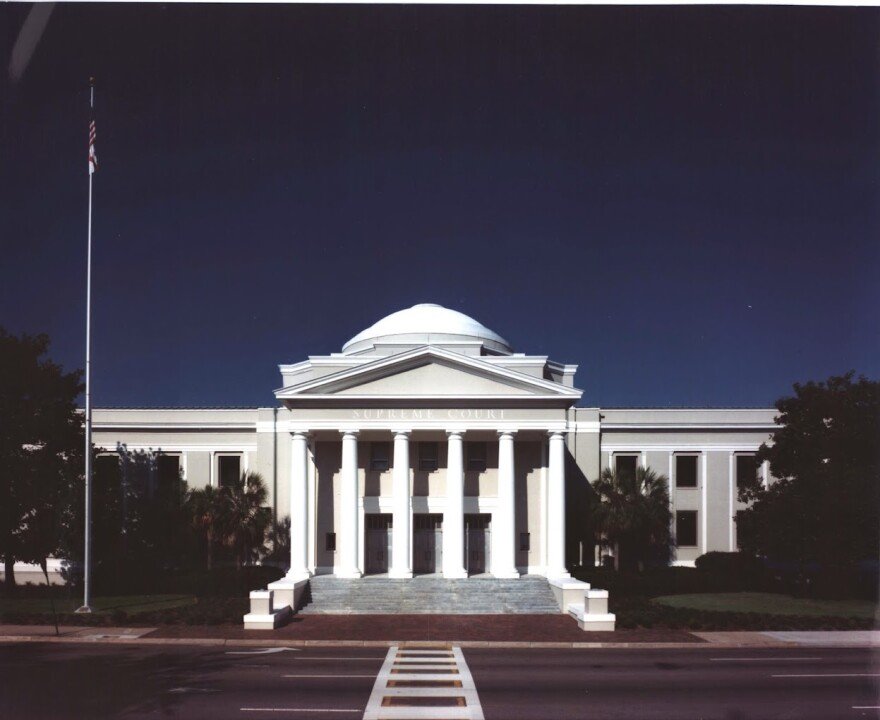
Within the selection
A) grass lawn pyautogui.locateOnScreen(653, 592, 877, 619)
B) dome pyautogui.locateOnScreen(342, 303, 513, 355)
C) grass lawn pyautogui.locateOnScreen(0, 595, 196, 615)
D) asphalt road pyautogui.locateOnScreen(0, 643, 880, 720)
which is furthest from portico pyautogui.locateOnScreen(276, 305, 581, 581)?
asphalt road pyautogui.locateOnScreen(0, 643, 880, 720)

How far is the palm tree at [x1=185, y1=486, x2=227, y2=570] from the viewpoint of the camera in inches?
1551

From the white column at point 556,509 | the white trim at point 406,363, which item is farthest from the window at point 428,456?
the white column at point 556,509

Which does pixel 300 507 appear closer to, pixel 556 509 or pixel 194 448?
pixel 556 509

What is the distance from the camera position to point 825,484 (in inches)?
1335

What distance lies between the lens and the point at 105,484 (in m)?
43.3

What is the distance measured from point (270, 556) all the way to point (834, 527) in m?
27.1

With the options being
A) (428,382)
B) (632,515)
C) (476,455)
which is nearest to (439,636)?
(428,382)

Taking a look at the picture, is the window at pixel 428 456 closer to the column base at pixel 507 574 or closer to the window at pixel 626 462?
the column base at pixel 507 574

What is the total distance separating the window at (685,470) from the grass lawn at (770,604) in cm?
998

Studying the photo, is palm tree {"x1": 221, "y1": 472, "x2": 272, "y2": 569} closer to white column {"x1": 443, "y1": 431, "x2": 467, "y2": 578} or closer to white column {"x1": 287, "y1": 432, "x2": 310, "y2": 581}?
white column {"x1": 287, "y1": 432, "x2": 310, "y2": 581}

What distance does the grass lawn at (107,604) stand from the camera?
32.2 meters

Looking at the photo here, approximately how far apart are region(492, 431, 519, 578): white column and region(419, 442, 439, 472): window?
3.89 metres

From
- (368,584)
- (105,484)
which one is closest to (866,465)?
(368,584)

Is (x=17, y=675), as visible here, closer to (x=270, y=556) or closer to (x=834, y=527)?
(x=270, y=556)
